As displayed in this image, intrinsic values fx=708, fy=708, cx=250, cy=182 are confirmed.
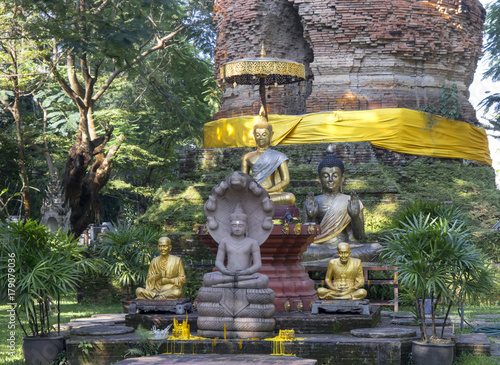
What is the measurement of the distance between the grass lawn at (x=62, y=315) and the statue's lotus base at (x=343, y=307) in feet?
11.2

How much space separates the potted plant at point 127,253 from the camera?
11406mm

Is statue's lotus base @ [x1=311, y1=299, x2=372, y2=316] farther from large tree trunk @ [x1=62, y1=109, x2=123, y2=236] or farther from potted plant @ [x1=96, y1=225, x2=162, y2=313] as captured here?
large tree trunk @ [x1=62, y1=109, x2=123, y2=236]

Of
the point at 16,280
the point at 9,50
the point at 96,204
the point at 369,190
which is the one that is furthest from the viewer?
the point at 96,204

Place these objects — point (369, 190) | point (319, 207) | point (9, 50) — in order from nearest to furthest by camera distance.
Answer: point (319, 207) → point (369, 190) → point (9, 50)

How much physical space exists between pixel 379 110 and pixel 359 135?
A: 0.78 m

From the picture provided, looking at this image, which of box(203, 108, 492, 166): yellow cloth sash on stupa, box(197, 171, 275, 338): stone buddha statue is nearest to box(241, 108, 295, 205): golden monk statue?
box(197, 171, 275, 338): stone buddha statue

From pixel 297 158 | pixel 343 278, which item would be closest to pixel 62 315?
pixel 343 278

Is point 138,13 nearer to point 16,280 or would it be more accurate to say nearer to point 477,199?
point 477,199

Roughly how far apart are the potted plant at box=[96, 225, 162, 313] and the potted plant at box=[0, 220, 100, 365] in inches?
140

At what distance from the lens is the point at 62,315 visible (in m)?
11.4

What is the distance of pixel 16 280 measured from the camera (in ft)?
24.2

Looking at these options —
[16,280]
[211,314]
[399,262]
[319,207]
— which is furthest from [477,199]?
[16,280]

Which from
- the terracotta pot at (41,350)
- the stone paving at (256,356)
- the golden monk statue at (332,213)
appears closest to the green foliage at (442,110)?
the golden monk statue at (332,213)

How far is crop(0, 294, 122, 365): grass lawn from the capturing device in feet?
27.3
